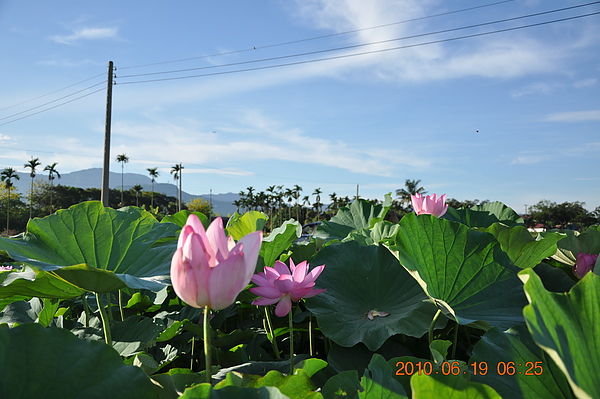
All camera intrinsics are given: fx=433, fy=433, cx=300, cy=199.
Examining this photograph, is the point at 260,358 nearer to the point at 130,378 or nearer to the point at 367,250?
the point at 367,250

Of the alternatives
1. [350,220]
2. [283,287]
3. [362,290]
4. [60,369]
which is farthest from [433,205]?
[60,369]

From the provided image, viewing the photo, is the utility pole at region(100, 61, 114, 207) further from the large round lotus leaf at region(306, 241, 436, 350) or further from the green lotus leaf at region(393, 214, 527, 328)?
the green lotus leaf at region(393, 214, 527, 328)

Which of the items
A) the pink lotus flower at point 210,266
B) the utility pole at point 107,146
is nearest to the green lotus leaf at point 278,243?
the pink lotus flower at point 210,266

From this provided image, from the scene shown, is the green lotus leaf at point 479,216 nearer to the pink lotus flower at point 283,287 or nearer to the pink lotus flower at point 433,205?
the pink lotus flower at point 433,205

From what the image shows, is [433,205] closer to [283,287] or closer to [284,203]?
[283,287]

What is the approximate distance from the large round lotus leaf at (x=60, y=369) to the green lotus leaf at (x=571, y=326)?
1.41 ft

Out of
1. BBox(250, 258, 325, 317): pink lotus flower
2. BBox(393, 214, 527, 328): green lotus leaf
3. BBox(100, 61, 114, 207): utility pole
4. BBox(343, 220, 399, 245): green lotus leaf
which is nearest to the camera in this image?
BBox(250, 258, 325, 317): pink lotus flower

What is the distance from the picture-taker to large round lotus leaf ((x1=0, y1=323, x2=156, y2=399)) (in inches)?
18.6

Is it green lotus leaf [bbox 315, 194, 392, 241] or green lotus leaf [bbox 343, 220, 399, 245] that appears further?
green lotus leaf [bbox 315, 194, 392, 241]

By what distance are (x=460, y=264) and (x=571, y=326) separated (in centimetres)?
43

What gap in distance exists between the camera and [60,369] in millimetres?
493

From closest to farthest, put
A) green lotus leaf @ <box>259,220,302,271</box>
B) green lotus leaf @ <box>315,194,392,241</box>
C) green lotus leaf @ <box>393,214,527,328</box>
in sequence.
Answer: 1. green lotus leaf @ <box>393,214,527,328</box>
2. green lotus leaf @ <box>259,220,302,271</box>
3. green lotus leaf @ <box>315,194,392,241</box>

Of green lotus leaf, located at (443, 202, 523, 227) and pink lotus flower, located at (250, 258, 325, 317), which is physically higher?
green lotus leaf, located at (443, 202, 523, 227)

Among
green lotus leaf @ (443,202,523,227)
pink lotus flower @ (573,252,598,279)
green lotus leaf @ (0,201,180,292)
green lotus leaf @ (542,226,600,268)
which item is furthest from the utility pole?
pink lotus flower @ (573,252,598,279)
